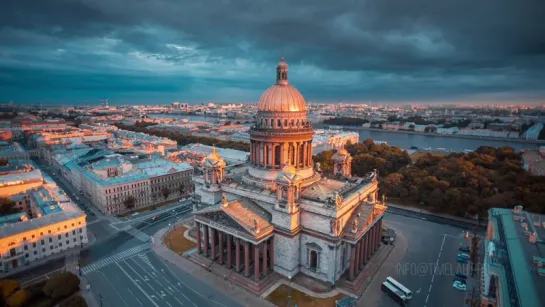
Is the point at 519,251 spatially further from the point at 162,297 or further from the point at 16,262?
the point at 16,262

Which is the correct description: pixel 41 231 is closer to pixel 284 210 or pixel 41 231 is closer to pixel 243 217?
pixel 243 217

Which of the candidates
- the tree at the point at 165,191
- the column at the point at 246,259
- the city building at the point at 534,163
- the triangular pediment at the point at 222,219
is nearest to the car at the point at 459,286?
the column at the point at 246,259

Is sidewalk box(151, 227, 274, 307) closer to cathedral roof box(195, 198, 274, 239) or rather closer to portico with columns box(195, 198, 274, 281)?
portico with columns box(195, 198, 274, 281)

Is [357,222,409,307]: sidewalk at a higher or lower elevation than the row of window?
lower

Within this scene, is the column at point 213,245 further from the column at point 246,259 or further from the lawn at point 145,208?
the lawn at point 145,208

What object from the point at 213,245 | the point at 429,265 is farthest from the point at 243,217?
the point at 429,265

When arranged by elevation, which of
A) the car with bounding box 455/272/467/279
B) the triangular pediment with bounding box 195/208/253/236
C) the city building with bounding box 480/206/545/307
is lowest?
the car with bounding box 455/272/467/279

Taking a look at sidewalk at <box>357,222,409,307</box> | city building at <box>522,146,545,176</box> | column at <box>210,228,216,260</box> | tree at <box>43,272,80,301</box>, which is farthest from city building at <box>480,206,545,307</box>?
tree at <box>43,272,80,301</box>
